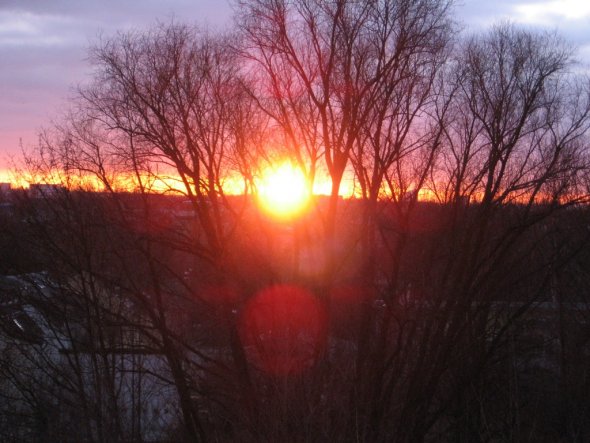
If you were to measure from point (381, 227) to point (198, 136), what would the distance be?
17.4ft

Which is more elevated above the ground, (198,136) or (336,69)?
(336,69)

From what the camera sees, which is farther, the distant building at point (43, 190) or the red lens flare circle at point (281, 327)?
the distant building at point (43, 190)

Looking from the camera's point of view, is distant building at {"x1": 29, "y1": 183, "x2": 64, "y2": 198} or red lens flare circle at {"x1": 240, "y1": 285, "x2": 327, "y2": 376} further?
distant building at {"x1": 29, "y1": 183, "x2": 64, "y2": 198}

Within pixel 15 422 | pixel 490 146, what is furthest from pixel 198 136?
pixel 15 422

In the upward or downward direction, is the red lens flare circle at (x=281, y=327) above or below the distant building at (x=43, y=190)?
below

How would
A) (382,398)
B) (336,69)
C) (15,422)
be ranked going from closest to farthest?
(382,398) < (336,69) < (15,422)

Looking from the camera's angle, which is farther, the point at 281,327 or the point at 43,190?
the point at 43,190

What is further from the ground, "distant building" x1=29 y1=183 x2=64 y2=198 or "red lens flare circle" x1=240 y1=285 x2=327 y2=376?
"distant building" x1=29 y1=183 x2=64 y2=198

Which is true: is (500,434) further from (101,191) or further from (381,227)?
(101,191)

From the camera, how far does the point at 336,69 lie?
16.7m

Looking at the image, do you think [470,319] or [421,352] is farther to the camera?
[470,319]

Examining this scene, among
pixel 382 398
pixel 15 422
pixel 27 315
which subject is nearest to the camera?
pixel 382 398

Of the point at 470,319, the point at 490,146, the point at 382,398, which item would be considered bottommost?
the point at 382,398

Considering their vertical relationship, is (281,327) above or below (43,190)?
below
